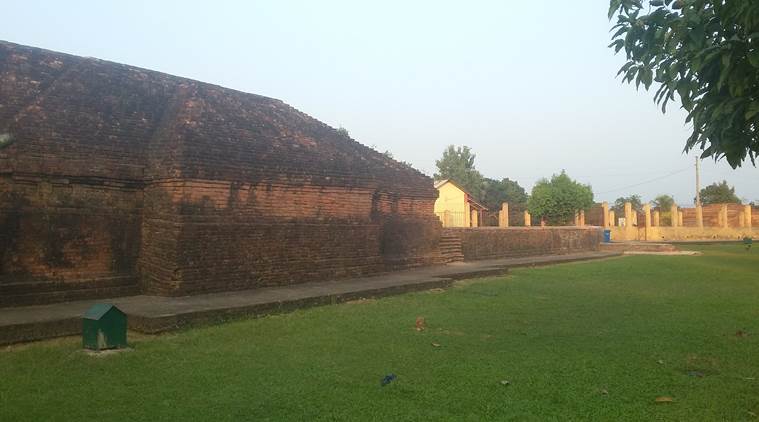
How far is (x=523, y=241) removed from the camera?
22062 millimetres

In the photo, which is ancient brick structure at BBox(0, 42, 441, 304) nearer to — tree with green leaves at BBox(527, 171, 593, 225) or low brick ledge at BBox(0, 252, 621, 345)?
low brick ledge at BBox(0, 252, 621, 345)

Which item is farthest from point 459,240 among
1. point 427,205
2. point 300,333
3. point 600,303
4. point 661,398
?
point 661,398

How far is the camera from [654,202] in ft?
224

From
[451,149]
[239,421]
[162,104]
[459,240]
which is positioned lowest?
[239,421]

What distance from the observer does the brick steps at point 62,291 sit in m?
8.56

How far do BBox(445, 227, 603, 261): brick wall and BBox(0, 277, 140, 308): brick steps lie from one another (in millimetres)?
10454

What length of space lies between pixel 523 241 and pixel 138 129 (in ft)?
49.7

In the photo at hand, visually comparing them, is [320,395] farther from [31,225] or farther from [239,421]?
[31,225]

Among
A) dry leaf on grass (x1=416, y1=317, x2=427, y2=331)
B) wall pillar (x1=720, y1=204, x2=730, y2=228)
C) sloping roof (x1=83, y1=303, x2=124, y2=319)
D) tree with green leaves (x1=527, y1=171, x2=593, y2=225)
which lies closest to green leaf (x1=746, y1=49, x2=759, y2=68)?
dry leaf on grass (x1=416, y1=317, x2=427, y2=331)

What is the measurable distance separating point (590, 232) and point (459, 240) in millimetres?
11487

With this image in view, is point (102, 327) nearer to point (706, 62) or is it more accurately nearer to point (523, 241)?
point (706, 62)

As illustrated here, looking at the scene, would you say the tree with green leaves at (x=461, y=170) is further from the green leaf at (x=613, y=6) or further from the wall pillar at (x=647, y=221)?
the green leaf at (x=613, y=6)

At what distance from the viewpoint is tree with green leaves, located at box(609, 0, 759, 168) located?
133 inches

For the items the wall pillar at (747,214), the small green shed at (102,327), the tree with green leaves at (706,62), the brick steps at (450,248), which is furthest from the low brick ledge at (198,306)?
the wall pillar at (747,214)
